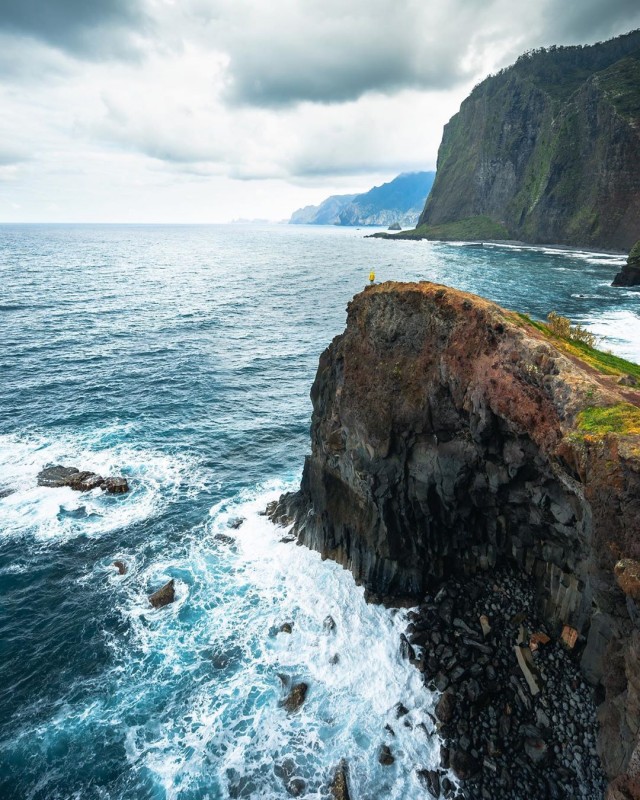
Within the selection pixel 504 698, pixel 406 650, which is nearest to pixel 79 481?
pixel 406 650

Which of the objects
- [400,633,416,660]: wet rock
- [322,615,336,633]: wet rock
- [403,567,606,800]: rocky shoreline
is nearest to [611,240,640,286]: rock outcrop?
[403,567,606,800]: rocky shoreline

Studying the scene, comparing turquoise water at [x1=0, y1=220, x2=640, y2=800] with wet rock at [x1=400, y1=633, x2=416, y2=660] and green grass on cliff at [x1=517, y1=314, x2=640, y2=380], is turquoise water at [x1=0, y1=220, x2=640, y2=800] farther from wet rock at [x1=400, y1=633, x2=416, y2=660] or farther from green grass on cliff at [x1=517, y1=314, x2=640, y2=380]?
green grass on cliff at [x1=517, y1=314, x2=640, y2=380]

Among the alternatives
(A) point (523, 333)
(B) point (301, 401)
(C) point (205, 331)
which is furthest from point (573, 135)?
(A) point (523, 333)

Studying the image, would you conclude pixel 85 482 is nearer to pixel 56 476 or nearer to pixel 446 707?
pixel 56 476

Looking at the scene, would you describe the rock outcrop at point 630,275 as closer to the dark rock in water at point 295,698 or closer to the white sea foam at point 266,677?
the white sea foam at point 266,677

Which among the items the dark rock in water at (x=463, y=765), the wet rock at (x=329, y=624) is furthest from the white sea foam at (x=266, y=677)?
the dark rock in water at (x=463, y=765)
